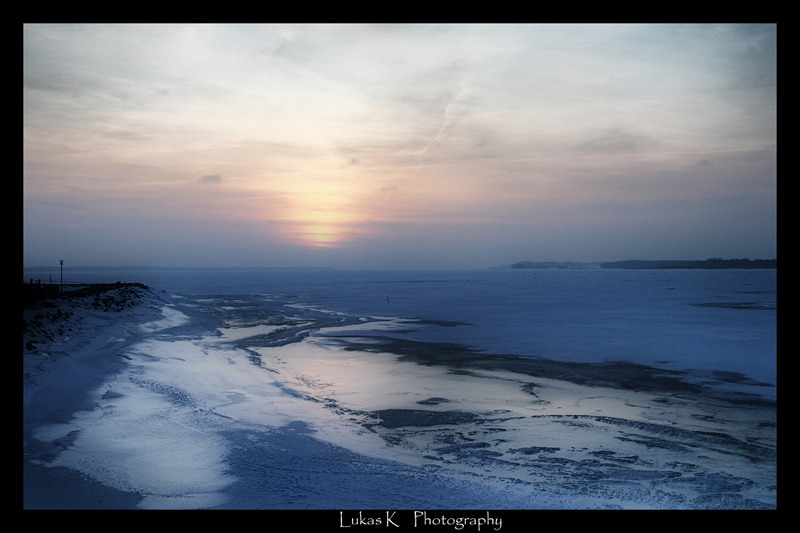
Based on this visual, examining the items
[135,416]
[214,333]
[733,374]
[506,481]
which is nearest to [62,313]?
[214,333]

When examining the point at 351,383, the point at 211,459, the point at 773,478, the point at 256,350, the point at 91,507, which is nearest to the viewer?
the point at 91,507

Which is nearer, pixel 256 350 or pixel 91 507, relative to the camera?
pixel 91 507

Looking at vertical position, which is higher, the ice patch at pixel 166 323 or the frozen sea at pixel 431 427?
the ice patch at pixel 166 323

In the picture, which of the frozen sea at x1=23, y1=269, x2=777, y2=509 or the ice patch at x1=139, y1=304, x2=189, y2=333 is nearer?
the frozen sea at x1=23, y1=269, x2=777, y2=509

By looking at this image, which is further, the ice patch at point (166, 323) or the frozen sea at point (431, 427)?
the ice patch at point (166, 323)

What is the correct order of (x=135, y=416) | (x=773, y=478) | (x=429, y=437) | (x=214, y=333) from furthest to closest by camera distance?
1. (x=214, y=333)
2. (x=135, y=416)
3. (x=429, y=437)
4. (x=773, y=478)

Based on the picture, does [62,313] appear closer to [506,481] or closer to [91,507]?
[91,507]

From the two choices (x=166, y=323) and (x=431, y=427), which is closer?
(x=431, y=427)

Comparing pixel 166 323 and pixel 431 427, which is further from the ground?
pixel 166 323

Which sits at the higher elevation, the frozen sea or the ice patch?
the ice patch
